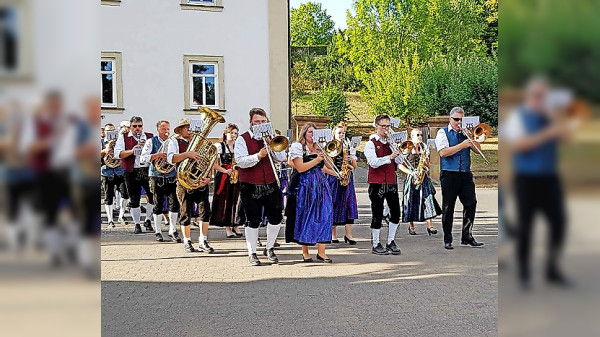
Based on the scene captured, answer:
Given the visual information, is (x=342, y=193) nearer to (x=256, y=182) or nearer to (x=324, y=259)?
(x=324, y=259)

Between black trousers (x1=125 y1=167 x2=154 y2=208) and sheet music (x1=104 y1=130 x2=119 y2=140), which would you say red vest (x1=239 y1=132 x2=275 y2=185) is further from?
sheet music (x1=104 y1=130 x2=119 y2=140)

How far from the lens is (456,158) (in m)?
9.09

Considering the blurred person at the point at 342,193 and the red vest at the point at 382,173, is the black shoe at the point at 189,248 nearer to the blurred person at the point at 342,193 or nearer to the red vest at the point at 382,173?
the blurred person at the point at 342,193

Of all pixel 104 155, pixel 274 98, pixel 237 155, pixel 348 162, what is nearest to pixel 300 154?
pixel 237 155

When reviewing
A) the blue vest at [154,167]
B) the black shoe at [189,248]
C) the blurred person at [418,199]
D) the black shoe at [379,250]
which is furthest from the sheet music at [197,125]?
the blurred person at [418,199]

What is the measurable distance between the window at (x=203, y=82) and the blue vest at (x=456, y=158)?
1089 cm

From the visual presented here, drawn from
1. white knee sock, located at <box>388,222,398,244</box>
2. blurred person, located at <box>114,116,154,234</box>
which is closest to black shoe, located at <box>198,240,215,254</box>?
blurred person, located at <box>114,116,154,234</box>

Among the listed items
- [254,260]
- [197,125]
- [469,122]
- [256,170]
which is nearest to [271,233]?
[254,260]
